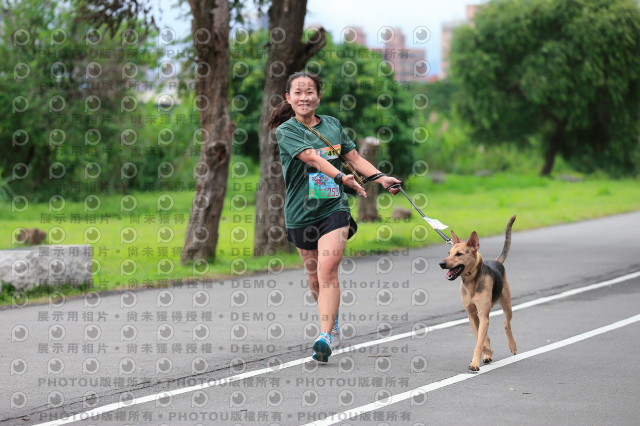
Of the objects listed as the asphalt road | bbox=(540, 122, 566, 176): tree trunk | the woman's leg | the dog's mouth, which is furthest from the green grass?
bbox=(540, 122, 566, 176): tree trunk

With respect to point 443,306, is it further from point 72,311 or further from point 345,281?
point 72,311

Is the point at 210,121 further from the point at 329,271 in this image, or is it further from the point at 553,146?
the point at 553,146

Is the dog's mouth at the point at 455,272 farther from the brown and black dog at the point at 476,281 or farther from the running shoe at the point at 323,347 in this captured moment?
the running shoe at the point at 323,347

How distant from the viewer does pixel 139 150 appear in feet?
95.6

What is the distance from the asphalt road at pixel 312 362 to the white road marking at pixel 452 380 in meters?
0.02

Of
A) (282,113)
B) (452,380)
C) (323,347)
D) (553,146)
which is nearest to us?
(452,380)

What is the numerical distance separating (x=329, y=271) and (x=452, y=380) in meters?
1.32

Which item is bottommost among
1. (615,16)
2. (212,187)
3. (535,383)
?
(535,383)

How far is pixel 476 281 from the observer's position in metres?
7.46

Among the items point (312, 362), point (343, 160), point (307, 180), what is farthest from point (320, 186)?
point (312, 362)

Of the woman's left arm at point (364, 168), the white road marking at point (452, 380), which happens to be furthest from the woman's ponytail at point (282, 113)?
the white road marking at point (452, 380)

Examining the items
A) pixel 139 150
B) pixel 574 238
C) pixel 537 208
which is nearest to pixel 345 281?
pixel 574 238

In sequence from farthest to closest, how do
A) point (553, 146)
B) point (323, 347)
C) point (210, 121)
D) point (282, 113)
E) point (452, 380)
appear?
point (553, 146) < point (210, 121) < point (282, 113) < point (323, 347) < point (452, 380)

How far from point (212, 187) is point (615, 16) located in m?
33.4
